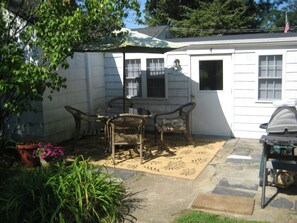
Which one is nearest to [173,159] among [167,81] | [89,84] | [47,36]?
[167,81]

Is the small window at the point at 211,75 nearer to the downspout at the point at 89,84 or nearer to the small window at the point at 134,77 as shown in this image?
the small window at the point at 134,77

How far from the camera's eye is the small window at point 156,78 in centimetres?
866

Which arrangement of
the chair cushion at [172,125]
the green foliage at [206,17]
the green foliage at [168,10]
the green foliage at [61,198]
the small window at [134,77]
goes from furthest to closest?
the green foliage at [168,10], the green foliage at [206,17], the small window at [134,77], the chair cushion at [172,125], the green foliage at [61,198]

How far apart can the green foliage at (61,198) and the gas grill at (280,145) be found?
1.94 metres

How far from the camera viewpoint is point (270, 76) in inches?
293

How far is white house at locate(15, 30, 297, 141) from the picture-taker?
737cm

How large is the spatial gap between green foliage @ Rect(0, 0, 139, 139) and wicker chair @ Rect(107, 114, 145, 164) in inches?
49.2

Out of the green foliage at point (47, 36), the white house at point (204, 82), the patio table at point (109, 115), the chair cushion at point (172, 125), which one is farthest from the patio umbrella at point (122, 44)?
the white house at point (204, 82)

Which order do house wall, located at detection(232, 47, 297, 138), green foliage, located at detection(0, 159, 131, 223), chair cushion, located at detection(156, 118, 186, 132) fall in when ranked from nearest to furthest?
green foliage, located at detection(0, 159, 131, 223), chair cushion, located at detection(156, 118, 186, 132), house wall, located at detection(232, 47, 297, 138)

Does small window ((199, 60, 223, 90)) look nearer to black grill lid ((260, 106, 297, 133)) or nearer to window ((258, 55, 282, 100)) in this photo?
window ((258, 55, 282, 100))

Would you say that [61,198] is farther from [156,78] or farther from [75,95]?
[156,78]

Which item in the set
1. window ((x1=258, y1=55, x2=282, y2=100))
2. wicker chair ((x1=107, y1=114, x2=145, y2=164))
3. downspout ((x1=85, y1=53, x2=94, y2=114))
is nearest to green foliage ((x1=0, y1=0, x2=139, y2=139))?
wicker chair ((x1=107, y1=114, x2=145, y2=164))

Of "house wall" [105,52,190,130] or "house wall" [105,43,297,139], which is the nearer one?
"house wall" [105,43,297,139]

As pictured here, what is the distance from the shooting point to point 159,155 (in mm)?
6598
